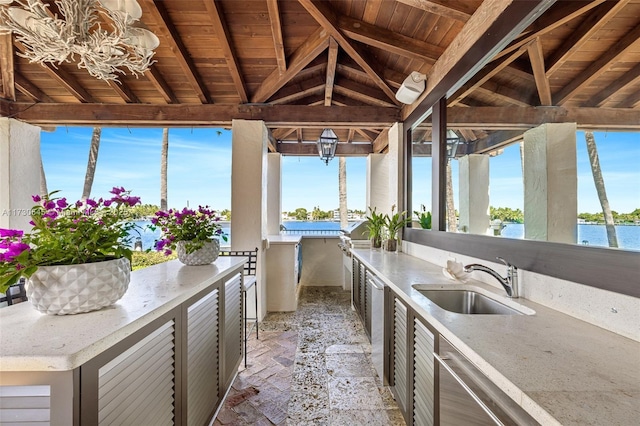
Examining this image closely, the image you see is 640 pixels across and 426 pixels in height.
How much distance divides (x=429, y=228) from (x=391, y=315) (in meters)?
1.25

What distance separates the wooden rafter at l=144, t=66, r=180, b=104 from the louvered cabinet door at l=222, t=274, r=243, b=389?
2.57 metres

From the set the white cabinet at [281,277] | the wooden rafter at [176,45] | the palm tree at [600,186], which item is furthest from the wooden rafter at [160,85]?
the palm tree at [600,186]

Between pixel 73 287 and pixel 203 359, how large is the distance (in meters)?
0.82

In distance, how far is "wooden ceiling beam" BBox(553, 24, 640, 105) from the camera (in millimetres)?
904

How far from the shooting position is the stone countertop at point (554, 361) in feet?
1.85

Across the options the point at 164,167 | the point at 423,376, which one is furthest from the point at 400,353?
the point at 164,167

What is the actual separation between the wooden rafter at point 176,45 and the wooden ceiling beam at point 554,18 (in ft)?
9.01

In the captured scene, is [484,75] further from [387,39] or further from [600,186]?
[600,186]

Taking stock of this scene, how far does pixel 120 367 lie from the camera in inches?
33.5

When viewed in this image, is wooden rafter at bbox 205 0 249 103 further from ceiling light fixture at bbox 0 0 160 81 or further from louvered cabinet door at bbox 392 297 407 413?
louvered cabinet door at bbox 392 297 407 413

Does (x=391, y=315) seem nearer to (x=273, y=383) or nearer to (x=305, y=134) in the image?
(x=273, y=383)

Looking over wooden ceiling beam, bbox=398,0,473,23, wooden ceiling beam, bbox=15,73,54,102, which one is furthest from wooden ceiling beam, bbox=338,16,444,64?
wooden ceiling beam, bbox=15,73,54,102

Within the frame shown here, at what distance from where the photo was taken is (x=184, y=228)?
1858 millimetres

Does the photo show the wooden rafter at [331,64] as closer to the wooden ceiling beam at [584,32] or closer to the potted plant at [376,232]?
the potted plant at [376,232]
